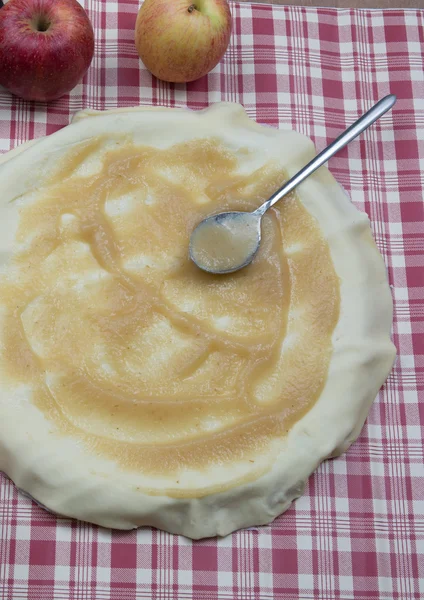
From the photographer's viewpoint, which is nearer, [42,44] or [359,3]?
[42,44]

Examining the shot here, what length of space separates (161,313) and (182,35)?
53 centimetres

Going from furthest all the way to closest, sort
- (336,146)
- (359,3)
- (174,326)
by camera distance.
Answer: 1. (359,3)
2. (336,146)
3. (174,326)

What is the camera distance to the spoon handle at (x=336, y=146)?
133 centimetres

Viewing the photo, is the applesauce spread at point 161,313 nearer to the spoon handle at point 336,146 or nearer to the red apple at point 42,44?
the spoon handle at point 336,146

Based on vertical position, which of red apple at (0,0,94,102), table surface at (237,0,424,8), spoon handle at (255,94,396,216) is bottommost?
spoon handle at (255,94,396,216)

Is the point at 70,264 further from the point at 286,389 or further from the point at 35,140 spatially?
the point at 286,389

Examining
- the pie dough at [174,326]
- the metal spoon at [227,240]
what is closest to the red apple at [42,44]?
the pie dough at [174,326]

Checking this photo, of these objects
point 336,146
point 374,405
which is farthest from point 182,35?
point 374,405

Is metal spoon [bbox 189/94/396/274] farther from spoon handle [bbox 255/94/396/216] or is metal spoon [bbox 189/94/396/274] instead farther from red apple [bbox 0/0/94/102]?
red apple [bbox 0/0/94/102]

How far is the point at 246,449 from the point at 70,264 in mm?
459

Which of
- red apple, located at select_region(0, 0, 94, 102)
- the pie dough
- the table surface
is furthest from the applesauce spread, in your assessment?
the table surface

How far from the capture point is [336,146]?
1.37 meters

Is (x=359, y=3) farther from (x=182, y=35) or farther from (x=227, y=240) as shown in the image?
(x=227, y=240)

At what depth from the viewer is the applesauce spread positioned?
121 centimetres
